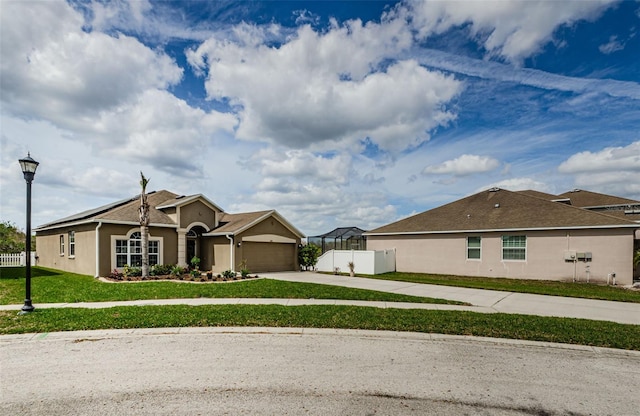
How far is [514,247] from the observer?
20266 millimetres

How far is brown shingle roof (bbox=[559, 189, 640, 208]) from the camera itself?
85.1ft

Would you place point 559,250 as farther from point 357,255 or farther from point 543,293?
point 357,255

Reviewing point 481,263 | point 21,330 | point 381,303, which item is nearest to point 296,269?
point 481,263

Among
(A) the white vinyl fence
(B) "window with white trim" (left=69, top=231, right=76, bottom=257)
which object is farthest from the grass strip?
(B) "window with white trim" (left=69, top=231, right=76, bottom=257)

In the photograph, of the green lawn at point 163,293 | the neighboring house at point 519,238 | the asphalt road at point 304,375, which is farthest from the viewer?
the neighboring house at point 519,238

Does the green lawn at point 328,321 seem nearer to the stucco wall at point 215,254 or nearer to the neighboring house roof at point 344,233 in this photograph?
the stucco wall at point 215,254

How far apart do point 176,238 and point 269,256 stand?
586 centimetres

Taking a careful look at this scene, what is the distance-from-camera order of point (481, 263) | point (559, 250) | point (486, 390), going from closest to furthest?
point (486, 390) → point (559, 250) → point (481, 263)

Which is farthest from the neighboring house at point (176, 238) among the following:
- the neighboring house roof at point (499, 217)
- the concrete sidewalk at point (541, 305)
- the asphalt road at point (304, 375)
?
the asphalt road at point (304, 375)

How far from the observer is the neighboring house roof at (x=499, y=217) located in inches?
731

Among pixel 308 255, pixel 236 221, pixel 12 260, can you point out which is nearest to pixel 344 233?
pixel 308 255

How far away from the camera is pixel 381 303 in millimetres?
11070

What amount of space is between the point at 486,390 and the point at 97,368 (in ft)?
19.5

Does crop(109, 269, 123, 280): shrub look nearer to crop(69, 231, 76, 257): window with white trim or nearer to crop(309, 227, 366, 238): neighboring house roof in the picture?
crop(69, 231, 76, 257): window with white trim
